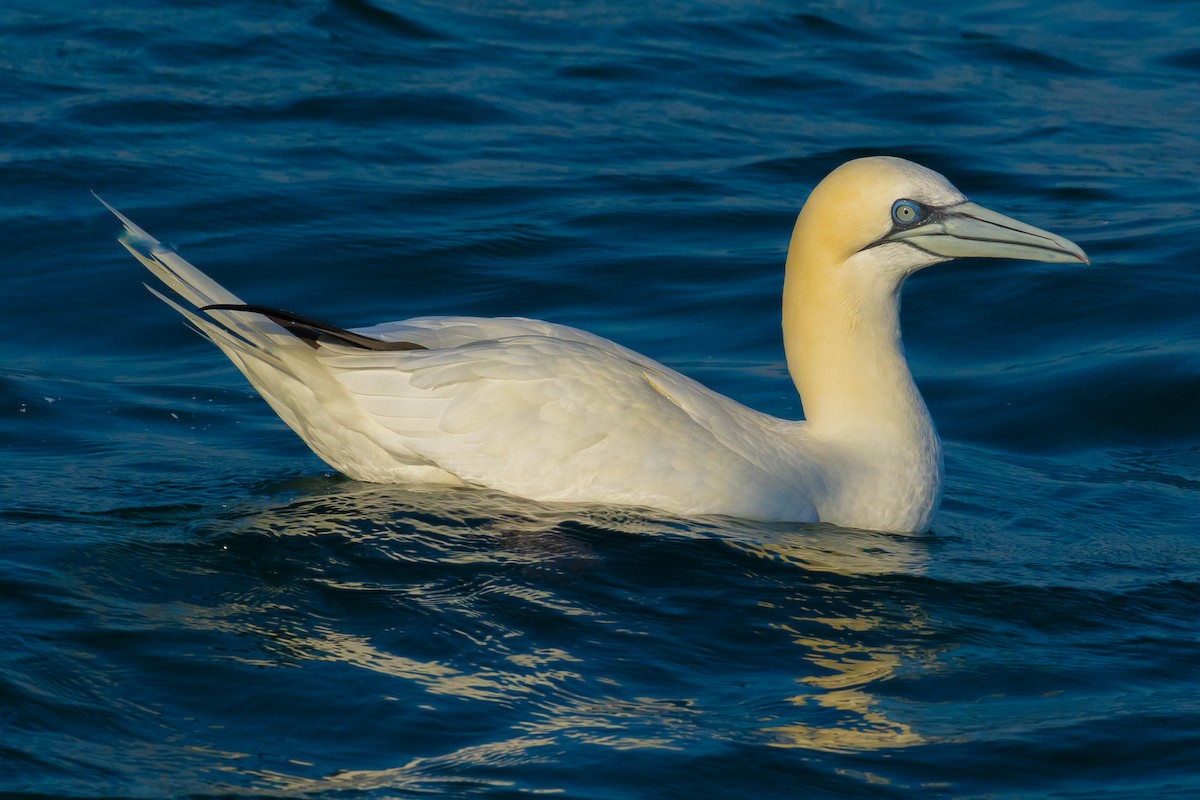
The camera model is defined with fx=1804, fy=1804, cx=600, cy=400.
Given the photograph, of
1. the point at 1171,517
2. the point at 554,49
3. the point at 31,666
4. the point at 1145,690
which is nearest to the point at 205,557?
the point at 31,666

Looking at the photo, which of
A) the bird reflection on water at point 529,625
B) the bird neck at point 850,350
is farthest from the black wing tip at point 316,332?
the bird neck at point 850,350

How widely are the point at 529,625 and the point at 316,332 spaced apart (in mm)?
1379

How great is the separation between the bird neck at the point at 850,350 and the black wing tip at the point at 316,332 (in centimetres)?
138

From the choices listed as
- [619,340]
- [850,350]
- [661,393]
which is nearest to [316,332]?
[661,393]

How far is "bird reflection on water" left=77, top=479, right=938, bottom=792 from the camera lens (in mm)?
4465

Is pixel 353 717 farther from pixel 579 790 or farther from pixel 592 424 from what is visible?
pixel 592 424

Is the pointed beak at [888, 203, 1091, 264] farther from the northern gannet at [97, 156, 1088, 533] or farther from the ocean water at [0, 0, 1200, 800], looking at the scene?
the ocean water at [0, 0, 1200, 800]

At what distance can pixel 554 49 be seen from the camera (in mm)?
13578

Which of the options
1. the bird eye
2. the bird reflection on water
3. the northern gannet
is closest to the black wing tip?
the northern gannet

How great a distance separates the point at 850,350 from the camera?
21.0 ft

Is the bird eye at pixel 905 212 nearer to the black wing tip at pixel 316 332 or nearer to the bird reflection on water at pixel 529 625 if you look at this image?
the bird reflection on water at pixel 529 625

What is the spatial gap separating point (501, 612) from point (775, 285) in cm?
492

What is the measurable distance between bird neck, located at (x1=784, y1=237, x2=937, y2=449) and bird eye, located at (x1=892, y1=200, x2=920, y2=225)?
17cm

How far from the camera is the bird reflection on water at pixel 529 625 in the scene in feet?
14.6
